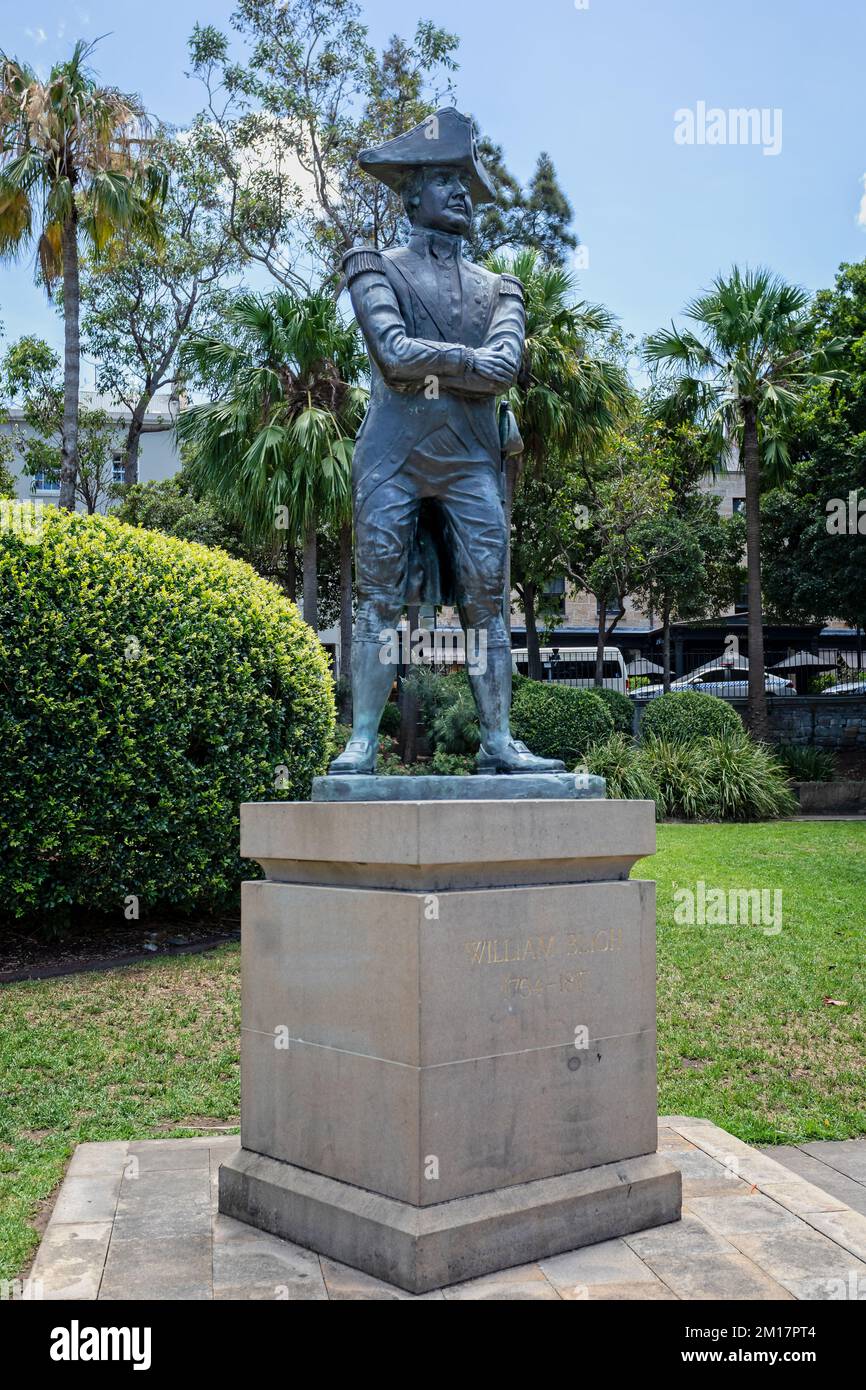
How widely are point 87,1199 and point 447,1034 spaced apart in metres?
1.69

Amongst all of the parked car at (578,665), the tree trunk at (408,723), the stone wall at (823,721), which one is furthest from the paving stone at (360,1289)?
the parked car at (578,665)

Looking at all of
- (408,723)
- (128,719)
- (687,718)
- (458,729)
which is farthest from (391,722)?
(128,719)

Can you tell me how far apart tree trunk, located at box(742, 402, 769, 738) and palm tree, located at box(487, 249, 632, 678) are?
95.8 inches

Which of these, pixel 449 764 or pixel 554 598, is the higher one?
pixel 554 598

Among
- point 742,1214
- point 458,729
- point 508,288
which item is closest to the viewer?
point 742,1214

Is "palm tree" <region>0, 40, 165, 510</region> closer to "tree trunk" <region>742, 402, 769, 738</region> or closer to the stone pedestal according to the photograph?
"tree trunk" <region>742, 402, 769, 738</region>

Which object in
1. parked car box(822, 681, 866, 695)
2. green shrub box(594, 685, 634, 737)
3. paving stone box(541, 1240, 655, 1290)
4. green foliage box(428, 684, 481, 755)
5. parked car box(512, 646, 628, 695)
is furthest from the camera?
parked car box(512, 646, 628, 695)

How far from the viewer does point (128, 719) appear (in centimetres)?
826

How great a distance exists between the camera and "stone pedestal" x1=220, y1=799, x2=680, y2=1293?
12.0 feet

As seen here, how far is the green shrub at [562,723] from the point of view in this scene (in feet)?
55.4

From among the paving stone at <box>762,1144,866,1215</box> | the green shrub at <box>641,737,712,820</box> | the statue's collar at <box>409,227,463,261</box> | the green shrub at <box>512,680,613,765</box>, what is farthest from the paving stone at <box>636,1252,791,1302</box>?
the green shrub at <box>512,680,613,765</box>

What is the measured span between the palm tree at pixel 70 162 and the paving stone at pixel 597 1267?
1524 centimetres

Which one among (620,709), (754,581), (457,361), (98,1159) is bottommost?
(98,1159)

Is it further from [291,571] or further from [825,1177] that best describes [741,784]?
[291,571]
